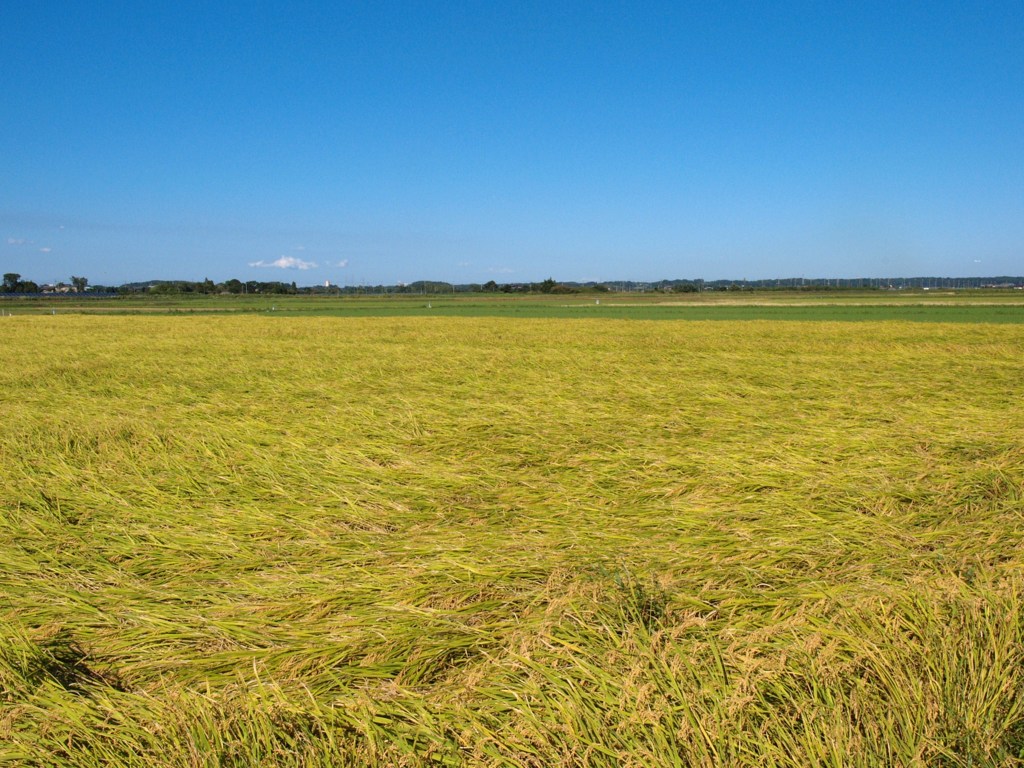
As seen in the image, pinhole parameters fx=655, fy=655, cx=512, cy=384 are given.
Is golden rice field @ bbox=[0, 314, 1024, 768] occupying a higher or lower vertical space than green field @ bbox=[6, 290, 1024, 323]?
lower

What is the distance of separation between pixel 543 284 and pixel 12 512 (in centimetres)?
14777

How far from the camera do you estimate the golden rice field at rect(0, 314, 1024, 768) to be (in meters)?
1.93

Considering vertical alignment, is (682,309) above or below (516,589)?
above

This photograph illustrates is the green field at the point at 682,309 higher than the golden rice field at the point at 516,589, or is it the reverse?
the green field at the point at 682,309

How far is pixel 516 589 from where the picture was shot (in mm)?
2945

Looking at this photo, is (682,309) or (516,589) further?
(682,309)

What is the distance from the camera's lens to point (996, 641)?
223 centimetres

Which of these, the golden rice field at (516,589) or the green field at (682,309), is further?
the green field at (682,309)

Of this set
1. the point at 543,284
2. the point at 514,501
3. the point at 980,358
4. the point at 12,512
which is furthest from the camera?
the point at 543,284

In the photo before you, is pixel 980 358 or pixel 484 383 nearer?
pixel 484 383

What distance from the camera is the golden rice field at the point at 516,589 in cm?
193

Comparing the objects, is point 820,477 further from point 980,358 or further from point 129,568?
point 980,358

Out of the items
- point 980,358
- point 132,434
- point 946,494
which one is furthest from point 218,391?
point 980,358

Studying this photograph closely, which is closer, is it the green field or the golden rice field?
the golden rice field
